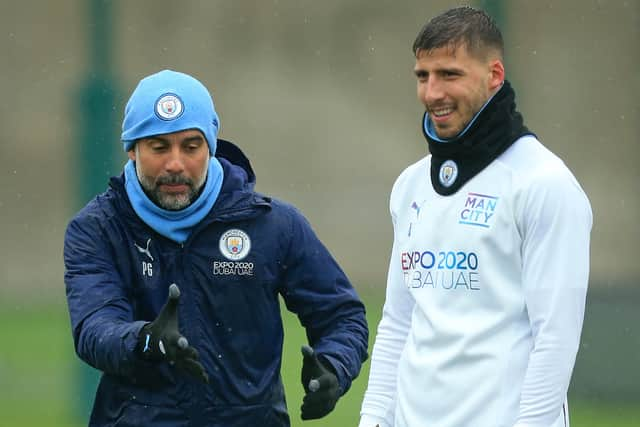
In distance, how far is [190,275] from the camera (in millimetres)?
3959

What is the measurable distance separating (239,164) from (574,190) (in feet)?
4.33

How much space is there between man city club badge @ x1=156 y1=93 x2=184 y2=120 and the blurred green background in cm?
331

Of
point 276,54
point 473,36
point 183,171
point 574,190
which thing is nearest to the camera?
point 574,190

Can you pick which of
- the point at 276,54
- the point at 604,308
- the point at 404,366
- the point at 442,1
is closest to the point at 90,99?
the point at 276,54

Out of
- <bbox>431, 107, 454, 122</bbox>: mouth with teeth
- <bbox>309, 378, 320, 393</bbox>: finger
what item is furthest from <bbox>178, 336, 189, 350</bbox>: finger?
<bbox>431, 107, 454, 122</bbox>: mouth with teeth

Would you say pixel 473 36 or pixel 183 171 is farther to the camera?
pixel 183 171

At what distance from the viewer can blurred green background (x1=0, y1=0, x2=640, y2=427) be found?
7.33m

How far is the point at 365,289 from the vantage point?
8727 millimetres

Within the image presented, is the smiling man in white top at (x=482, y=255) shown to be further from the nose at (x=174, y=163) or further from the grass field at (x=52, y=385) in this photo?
the grass field at (x=52, y=385)

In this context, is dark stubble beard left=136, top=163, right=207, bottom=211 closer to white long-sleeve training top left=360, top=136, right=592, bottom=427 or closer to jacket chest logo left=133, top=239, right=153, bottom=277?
jacket chest logo left=133, top=239, right=153, bottom=277

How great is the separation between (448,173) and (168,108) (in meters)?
0.86

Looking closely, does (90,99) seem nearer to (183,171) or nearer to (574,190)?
(183,171)

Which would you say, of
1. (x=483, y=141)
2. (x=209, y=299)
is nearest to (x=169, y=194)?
(x=209, y=299)

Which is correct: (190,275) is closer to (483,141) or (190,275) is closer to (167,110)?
(167,110)
